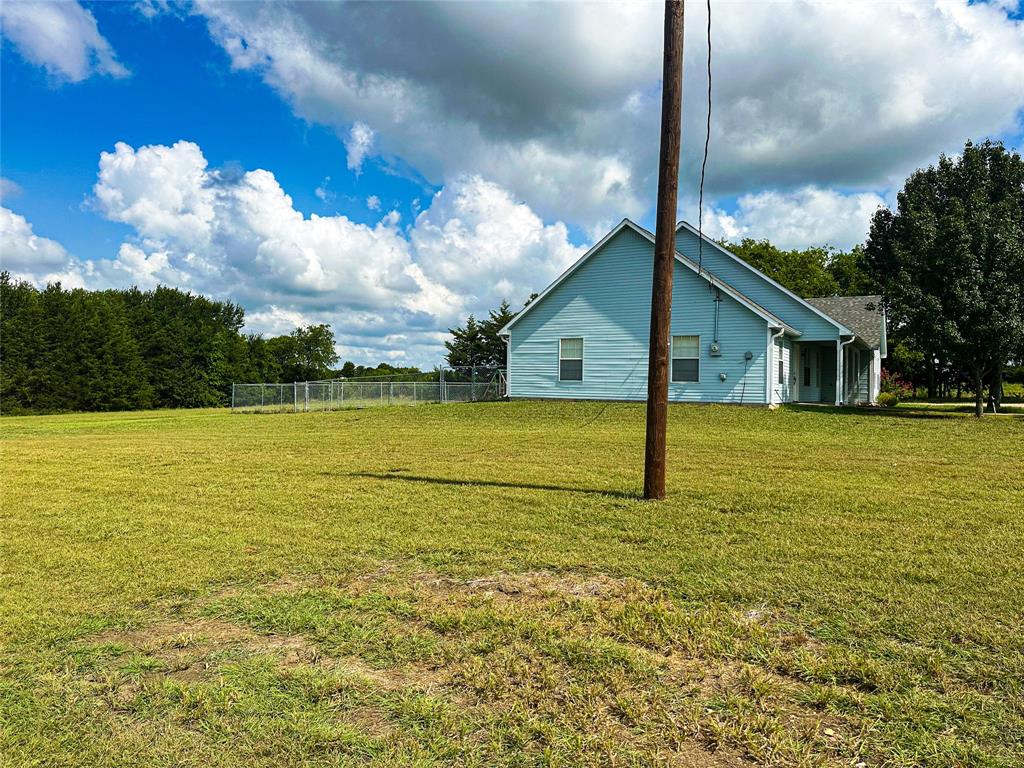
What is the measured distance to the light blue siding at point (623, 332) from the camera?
20031 millimetres

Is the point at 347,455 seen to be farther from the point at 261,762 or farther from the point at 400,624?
the point at 261,762

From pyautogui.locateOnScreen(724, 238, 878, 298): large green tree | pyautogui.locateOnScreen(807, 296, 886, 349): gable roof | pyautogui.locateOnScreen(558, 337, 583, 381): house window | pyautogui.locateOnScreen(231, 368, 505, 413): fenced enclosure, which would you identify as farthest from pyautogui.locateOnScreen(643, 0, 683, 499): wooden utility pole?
pyautogui.locateOnScreen(724, 238, 878, 298): large green tree

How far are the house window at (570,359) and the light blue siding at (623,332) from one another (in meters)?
0.17

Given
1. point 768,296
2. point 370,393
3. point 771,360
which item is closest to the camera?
point 771,360

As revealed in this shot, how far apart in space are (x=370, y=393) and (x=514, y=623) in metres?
24.1

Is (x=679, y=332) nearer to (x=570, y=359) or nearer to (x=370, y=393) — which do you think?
(x=570, y=359)

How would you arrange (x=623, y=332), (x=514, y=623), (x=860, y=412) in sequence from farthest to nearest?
(x=623, y=332), (x=860, y=412), (x=514, y=623)

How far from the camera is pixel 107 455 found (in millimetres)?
12344

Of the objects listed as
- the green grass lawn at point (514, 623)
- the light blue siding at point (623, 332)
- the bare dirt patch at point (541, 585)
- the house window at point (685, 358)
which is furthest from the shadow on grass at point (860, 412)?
the bare dirt patch at point (541, 585)

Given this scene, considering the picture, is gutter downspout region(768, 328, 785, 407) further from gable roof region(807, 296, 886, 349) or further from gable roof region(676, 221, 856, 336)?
gable roof region(807, 296, 886, 349)

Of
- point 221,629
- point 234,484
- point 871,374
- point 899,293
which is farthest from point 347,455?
point 871,374

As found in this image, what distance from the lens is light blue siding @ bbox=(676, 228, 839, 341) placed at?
838 inches

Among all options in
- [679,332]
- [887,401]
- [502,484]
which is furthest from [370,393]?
[887,401]

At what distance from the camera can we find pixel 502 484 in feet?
28.0
